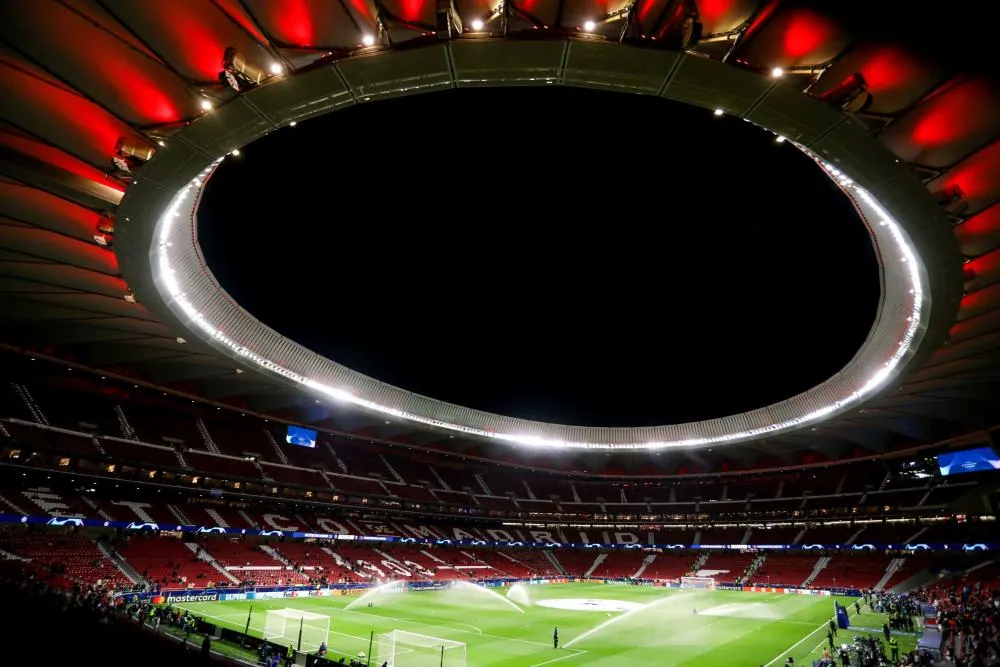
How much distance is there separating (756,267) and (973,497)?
38844 millimetres

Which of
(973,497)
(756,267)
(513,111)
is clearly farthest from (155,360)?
(973,497)

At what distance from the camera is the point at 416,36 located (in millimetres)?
11086

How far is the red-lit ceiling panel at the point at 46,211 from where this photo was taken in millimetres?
15992

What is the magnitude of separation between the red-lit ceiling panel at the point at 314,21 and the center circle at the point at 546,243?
20.2 ft

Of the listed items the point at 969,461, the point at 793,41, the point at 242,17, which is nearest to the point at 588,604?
the point at 969,461

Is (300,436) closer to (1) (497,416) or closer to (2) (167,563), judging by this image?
(2) (167,563)

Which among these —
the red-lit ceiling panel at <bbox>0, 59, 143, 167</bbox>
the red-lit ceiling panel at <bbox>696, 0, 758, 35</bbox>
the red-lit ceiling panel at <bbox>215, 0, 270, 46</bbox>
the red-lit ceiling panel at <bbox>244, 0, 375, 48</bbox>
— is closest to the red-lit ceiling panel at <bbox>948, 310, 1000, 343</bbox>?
the red-lit ceiling panel at <bbox>696, 0, 758, 35</bbox>

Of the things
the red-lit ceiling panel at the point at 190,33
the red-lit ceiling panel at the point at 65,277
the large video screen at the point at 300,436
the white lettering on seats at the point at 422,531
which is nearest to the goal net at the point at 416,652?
the red-lit ceiling panel at the point at 65,277

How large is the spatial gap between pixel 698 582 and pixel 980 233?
1965 inches

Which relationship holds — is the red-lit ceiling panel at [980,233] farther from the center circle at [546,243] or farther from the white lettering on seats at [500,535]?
the white lettering on seats at [500,535]

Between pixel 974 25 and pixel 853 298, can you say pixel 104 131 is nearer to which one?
pixel 974 25

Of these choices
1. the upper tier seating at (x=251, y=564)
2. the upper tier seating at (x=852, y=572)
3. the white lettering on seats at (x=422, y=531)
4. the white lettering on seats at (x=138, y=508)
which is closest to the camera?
the white lettering on seats at (x=138, y=508)

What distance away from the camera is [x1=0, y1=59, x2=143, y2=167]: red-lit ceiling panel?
12359mm

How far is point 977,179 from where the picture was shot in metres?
14.4
